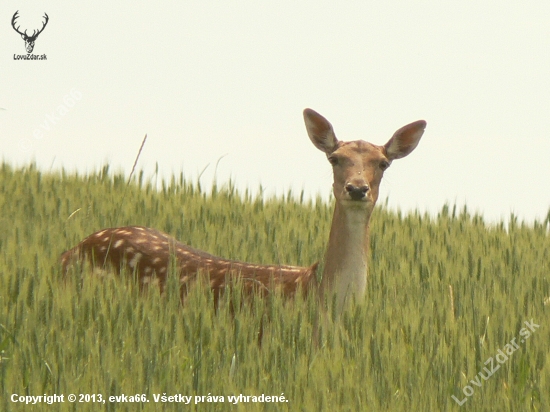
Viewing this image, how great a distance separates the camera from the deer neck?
19.8 ft

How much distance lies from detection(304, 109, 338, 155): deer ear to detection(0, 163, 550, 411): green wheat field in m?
1.11

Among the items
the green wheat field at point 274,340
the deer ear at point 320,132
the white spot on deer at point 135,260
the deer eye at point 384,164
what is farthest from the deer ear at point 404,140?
the white spot on deer at point 135,260

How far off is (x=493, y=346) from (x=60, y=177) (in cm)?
794

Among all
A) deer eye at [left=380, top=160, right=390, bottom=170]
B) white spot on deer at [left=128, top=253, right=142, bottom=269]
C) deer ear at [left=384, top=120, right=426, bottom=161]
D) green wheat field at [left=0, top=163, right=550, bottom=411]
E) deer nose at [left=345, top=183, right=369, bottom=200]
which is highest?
deer ear at [left=384, top=120, right=426, bottom=161]

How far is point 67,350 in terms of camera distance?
538 cm

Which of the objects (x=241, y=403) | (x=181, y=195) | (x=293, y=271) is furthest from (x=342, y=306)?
(x=181, y=195)

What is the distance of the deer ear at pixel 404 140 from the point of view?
6.64 meters

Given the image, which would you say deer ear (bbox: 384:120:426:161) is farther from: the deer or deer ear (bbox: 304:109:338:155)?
deer ear (bbox: 304:109:338:155)

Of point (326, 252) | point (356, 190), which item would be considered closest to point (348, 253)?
point (326, 252)

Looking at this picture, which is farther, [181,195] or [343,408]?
[181,195]

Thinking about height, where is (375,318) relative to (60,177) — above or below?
below

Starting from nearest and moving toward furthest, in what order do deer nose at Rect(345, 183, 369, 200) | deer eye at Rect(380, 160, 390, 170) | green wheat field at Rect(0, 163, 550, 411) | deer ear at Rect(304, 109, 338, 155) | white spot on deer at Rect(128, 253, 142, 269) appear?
1. green wheat field at Rect(0, 163, 550, 411)
2. deer nose at Rect(345, 183, 369, 200)
3. deer eye at Rect(380, 160, 390, 170)
4. deer ear at Rect(304, 109, 338, 155)
5. white spot on deer at Rect(128, 253, 142, 269)

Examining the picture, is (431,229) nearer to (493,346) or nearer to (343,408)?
(493,346)

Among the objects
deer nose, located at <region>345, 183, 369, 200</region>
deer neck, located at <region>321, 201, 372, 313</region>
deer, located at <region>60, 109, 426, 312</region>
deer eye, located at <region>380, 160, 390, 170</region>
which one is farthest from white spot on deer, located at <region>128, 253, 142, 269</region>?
deer eye, located at <region>380, 160, 390, 170</region>
